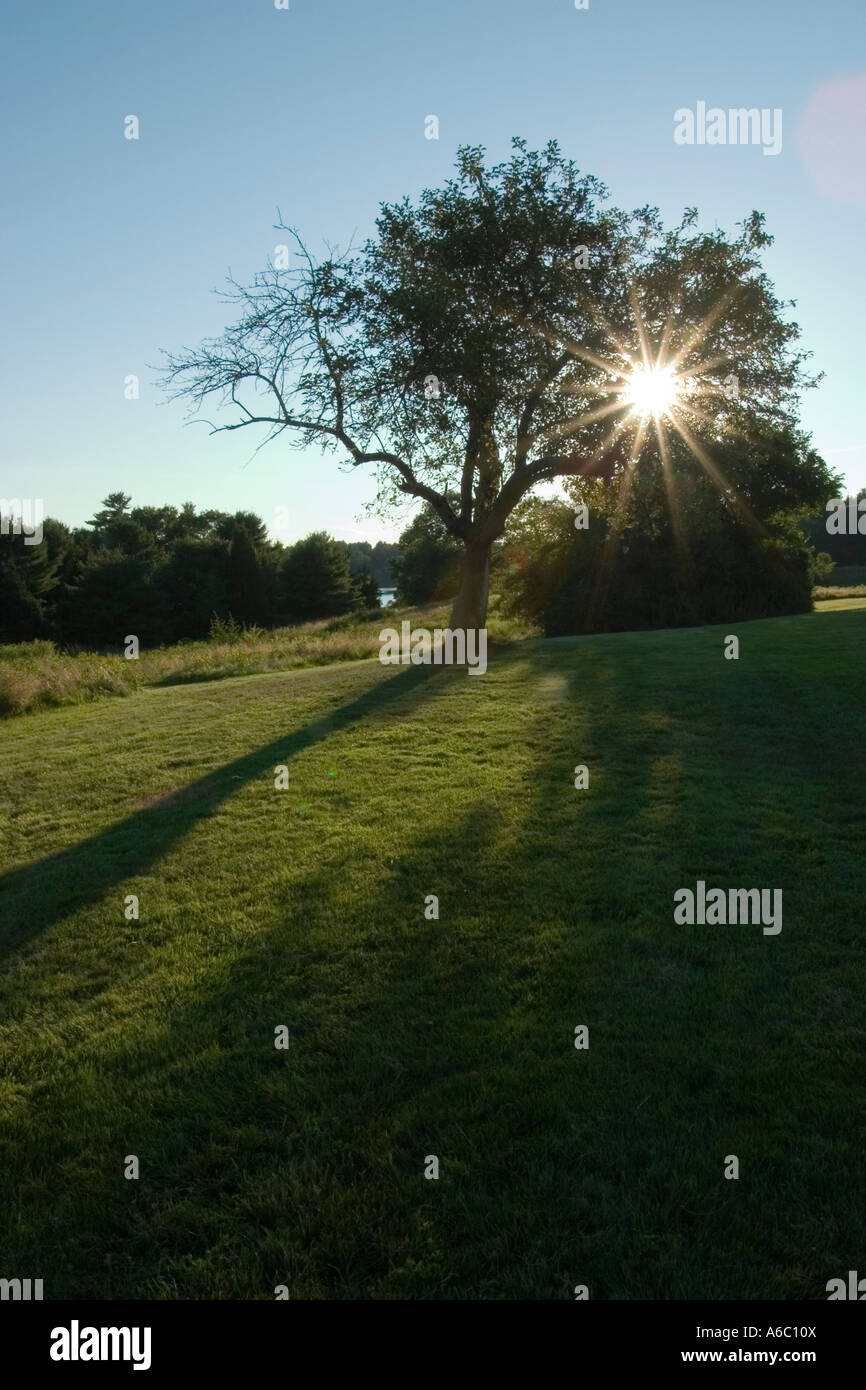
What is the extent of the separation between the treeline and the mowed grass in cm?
5187

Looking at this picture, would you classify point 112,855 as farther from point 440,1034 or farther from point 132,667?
point 132,667

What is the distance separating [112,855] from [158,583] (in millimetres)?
62241

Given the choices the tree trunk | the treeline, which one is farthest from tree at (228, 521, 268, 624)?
the tree trunk

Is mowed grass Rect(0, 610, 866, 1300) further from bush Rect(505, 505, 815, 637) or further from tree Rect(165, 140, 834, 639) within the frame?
bush Rect(505, 505, 815, 637)

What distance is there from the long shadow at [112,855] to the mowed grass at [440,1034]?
0.17 ft

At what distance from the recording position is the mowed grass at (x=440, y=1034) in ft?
11.1

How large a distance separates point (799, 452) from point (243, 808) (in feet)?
117

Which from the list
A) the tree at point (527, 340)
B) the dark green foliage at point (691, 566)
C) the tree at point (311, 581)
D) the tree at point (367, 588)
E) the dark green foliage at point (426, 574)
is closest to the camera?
the tree at point (527, 340)

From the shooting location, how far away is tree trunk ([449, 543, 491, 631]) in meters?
22.2

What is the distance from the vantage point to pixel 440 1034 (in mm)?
4816

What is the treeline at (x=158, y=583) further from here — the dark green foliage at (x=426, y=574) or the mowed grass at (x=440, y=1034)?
the mowed grass at (x=440, y=1034)

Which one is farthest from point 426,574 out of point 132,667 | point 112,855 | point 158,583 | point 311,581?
point 112,855

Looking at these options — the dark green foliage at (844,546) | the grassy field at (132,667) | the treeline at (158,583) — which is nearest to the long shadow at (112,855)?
the grassy field at (132,667)
